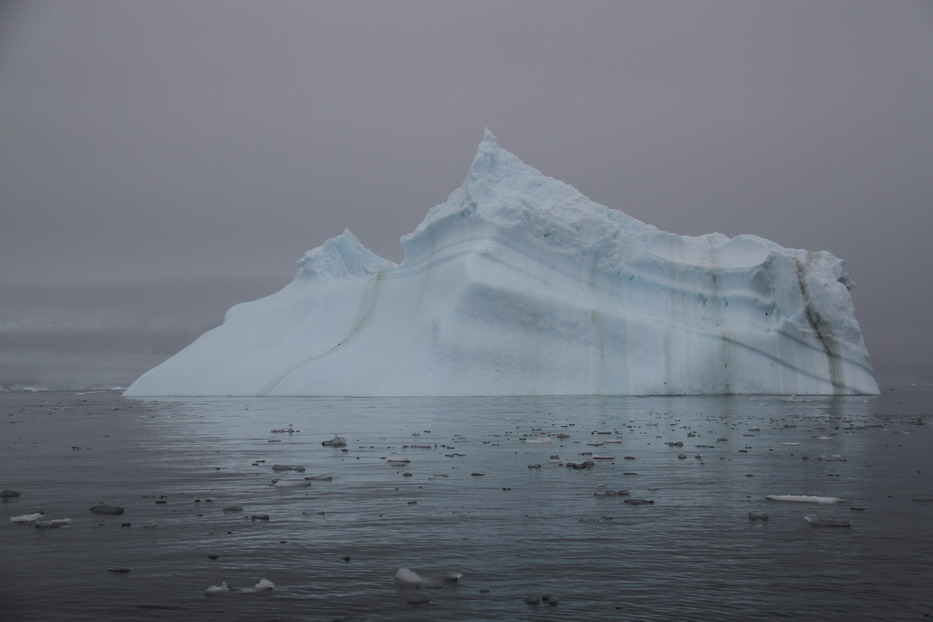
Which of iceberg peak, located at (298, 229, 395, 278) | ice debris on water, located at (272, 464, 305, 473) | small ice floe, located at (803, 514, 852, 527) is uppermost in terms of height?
iceberg peak, located at (298, 229, 395, 278)

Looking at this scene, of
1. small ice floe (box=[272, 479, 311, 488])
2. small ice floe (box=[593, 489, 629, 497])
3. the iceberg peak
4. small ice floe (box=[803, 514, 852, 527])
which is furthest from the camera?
the iceberg peak

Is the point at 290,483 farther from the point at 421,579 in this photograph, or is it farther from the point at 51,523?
the point at 421,579

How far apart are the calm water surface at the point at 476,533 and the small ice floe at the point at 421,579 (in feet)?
0.21

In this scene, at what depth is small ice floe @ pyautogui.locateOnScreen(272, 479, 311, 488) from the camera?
9547 millimetres

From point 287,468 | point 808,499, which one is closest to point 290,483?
point 287,468

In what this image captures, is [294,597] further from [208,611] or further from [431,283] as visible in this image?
[431,283]

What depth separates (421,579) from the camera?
5.41m

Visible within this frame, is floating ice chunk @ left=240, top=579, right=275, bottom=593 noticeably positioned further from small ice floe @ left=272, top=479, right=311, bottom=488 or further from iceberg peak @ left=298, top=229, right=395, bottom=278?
iceberg peak @ left=298, top=229, right=395, bottom=278

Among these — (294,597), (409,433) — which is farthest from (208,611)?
(409,433)

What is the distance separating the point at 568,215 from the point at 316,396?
14415 millimetres

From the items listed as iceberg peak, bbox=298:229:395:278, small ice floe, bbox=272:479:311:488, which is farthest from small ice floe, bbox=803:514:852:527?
iceberg peak, bbox=298:229:395:278

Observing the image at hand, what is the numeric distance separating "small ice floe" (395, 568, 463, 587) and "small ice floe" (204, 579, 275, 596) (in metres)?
0.83

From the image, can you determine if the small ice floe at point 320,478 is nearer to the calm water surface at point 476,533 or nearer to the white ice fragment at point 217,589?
the calm water surface at point 476,533

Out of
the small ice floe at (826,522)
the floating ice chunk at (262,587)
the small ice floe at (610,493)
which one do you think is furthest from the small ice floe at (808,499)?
the floating ice chunk at (262,587)
